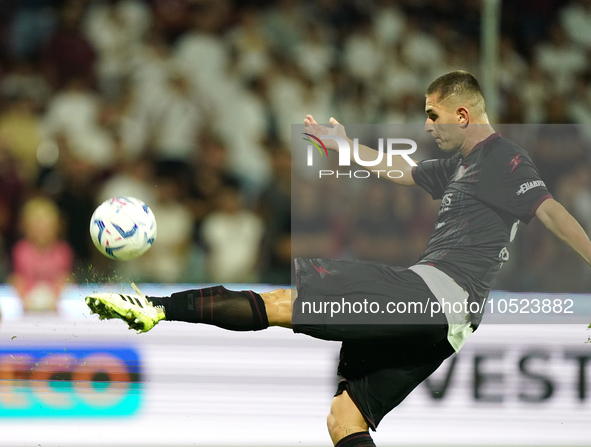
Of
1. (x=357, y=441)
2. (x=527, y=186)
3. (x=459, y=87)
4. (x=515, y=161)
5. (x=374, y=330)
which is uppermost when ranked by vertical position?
(x=459, y=87)

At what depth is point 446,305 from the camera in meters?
3.35

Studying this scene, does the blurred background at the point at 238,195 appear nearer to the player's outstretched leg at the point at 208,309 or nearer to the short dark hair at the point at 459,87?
the short dark hair at the point at 459,87

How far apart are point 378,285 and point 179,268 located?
1929mm

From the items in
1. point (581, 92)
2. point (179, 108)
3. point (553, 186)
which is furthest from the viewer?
point (581, 92)

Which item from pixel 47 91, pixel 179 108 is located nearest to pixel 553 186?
pixel 179 108

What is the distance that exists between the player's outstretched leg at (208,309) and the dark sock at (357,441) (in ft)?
2.10

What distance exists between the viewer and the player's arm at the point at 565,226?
338 cm

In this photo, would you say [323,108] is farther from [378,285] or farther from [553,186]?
[378,285]

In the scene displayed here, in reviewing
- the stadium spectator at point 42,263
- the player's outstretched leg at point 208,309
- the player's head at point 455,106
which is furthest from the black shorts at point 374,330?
the stadium spectator at point 42,263

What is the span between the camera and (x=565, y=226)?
339 centimetres

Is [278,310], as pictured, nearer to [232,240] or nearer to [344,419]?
[344,419]

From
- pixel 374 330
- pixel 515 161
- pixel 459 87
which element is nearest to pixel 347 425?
pixel 374 330

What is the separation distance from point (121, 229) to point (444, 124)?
1.70 metres

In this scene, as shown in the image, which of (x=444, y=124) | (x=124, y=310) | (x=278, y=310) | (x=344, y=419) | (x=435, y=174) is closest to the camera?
(x=124, y=310)
